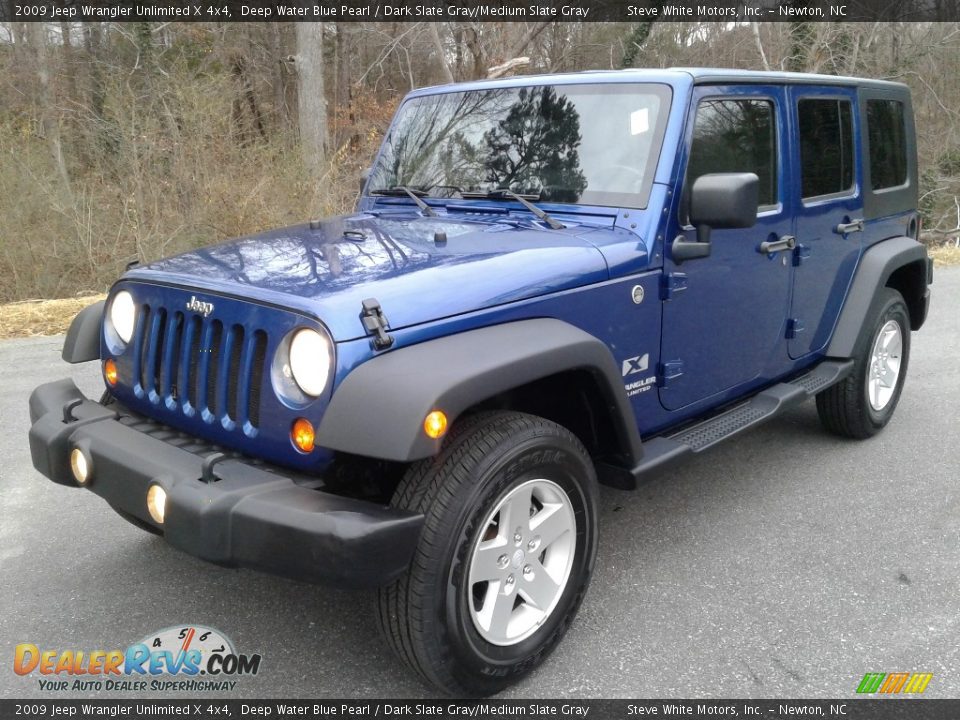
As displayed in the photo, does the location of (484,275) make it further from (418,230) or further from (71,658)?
(71,658)

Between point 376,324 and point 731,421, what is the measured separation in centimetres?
195

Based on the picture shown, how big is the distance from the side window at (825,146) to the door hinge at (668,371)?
1296 millimetres

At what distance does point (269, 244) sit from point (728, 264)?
187 centimetres

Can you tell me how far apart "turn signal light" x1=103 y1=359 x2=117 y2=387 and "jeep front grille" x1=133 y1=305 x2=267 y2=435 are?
0.18 meters

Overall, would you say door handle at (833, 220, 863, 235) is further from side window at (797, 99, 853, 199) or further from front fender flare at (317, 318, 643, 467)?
front fender flare at (317, 318, 643, 467)

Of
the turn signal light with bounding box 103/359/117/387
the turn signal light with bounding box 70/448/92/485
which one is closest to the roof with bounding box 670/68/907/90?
the turn signal light with bounding box 103/359/117/387

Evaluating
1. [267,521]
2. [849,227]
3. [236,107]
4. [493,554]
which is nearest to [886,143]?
[849,227]

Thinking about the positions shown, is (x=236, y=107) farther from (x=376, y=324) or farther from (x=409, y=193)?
(x=376, y=324)

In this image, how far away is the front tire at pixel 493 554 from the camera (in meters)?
2.34

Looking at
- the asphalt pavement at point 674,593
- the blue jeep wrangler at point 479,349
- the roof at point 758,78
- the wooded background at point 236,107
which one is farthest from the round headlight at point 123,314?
the wooded background at point 236,107

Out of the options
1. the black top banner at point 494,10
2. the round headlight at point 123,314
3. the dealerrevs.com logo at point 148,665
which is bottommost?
the dealerrevs.com logo at point 148,665

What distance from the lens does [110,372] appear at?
9.89 feet

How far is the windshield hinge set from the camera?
230 cm

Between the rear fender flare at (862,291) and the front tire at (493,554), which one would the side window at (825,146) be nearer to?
the rear fender flare at (862,291)
